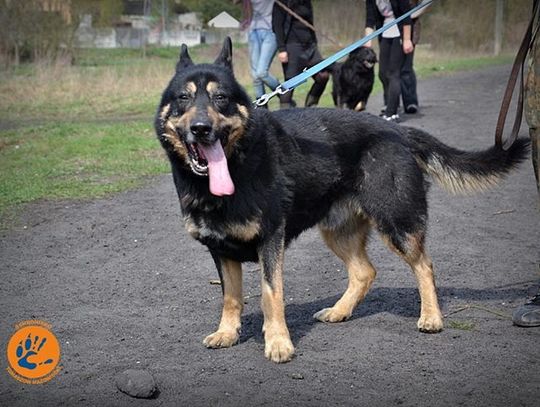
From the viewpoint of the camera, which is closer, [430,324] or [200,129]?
[200,129]

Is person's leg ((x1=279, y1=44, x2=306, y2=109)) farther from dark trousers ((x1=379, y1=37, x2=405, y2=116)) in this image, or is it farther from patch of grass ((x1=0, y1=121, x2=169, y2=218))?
patch of grass ((x1=0, y1=121, x2=169, y2=218))

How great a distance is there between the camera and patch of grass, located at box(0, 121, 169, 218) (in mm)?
9484

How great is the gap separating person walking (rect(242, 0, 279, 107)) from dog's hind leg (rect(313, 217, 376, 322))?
7.28 metres

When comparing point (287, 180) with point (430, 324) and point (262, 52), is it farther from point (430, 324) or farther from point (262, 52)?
point (262, 52)

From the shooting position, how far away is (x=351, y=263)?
5.54 metres

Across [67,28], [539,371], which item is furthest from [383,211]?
[67,28]

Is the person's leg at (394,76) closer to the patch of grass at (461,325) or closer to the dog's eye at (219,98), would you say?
the patch of grass at (461,325)

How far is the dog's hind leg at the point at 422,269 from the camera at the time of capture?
504 cm

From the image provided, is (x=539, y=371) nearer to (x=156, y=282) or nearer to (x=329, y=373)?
(x=329, y=373)

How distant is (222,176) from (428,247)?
310 centimetres

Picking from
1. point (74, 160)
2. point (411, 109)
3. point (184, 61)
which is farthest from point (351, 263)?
point (411, 109)

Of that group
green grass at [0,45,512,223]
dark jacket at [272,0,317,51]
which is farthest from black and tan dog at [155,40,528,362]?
dark jacket at [272,0,317,51]

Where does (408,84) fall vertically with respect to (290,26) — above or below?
below

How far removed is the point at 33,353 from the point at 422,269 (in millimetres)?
2508
